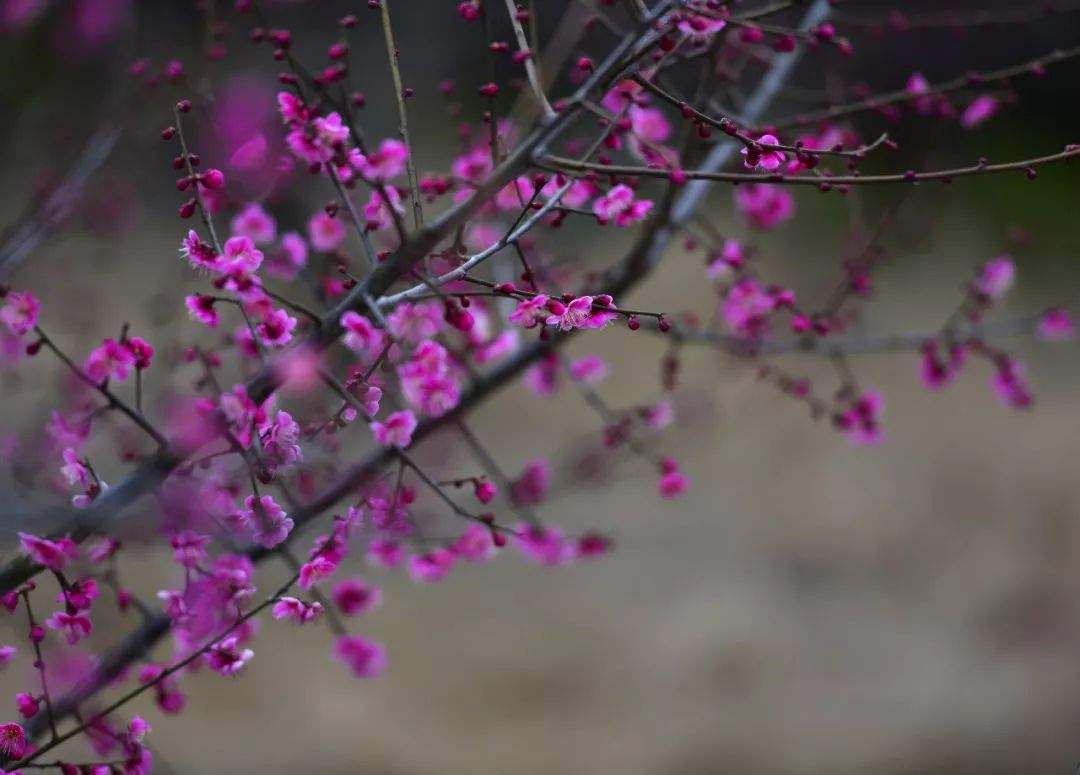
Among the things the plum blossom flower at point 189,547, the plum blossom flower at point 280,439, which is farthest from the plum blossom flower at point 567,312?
the plum blossom flower at point 189,547

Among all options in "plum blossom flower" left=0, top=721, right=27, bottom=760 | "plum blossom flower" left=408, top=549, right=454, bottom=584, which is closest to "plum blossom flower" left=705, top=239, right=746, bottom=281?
"plum blossom flower" left=408, top=549, right=454, bottom=584

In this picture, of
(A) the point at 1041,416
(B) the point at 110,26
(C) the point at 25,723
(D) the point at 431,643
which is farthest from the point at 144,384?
(A) the point at 1041,416

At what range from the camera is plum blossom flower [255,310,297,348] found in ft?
4.94

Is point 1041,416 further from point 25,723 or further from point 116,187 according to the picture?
point 25,723

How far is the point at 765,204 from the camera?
2.66 m

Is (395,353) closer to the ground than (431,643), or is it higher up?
closer to the ground

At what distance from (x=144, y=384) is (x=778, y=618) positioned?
3038mm

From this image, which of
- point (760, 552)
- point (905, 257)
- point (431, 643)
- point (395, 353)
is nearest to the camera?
point (395, 353)

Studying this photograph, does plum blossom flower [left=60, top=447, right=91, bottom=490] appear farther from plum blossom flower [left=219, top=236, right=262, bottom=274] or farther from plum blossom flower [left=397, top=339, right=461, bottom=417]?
plum blossom flower [left=397, top=339, right=461, bottom=417]

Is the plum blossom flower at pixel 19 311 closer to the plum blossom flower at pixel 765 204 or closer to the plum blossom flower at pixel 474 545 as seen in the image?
the plum blossom flower at pixel 474 545

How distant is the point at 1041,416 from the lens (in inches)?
250

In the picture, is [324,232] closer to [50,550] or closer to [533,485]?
[533,485]

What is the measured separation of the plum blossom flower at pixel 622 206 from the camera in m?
1.69

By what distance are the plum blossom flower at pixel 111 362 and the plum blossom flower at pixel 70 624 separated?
0.35 m
